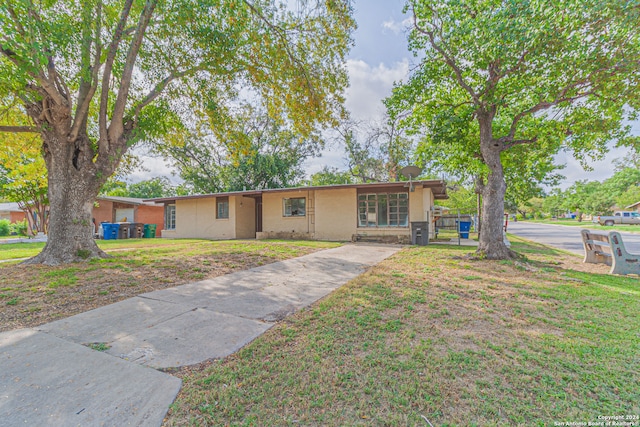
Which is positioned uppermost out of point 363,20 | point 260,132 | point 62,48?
point 260,132

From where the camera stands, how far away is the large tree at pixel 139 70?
594 cm

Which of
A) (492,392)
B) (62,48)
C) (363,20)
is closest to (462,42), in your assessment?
(363,20)

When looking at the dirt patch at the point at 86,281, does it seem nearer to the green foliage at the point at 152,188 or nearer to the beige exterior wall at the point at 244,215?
the beige exterior wall at the point at 244,215

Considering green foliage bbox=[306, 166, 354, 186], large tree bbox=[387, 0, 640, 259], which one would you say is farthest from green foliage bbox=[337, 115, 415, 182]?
large tree bbox=[387, 0, 640, 259]

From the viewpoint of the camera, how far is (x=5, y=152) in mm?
9312

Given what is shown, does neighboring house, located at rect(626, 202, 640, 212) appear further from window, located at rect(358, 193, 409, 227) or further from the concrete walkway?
the concrete walkway

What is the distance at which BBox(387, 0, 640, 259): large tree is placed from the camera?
5.30 m

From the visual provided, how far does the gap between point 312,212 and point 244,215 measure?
15.7ft

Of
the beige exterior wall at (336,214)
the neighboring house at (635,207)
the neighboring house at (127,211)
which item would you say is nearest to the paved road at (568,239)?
the beige exterior wall at (336,214)

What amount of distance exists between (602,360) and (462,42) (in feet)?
24.8

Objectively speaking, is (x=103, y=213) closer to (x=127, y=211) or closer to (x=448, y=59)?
(x=127, y=211)

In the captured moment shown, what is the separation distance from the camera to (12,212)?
83.9ft

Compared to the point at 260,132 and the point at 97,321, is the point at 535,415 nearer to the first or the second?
the point at 97,321

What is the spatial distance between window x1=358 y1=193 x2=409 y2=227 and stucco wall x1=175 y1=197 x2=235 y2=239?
25.8 feet
